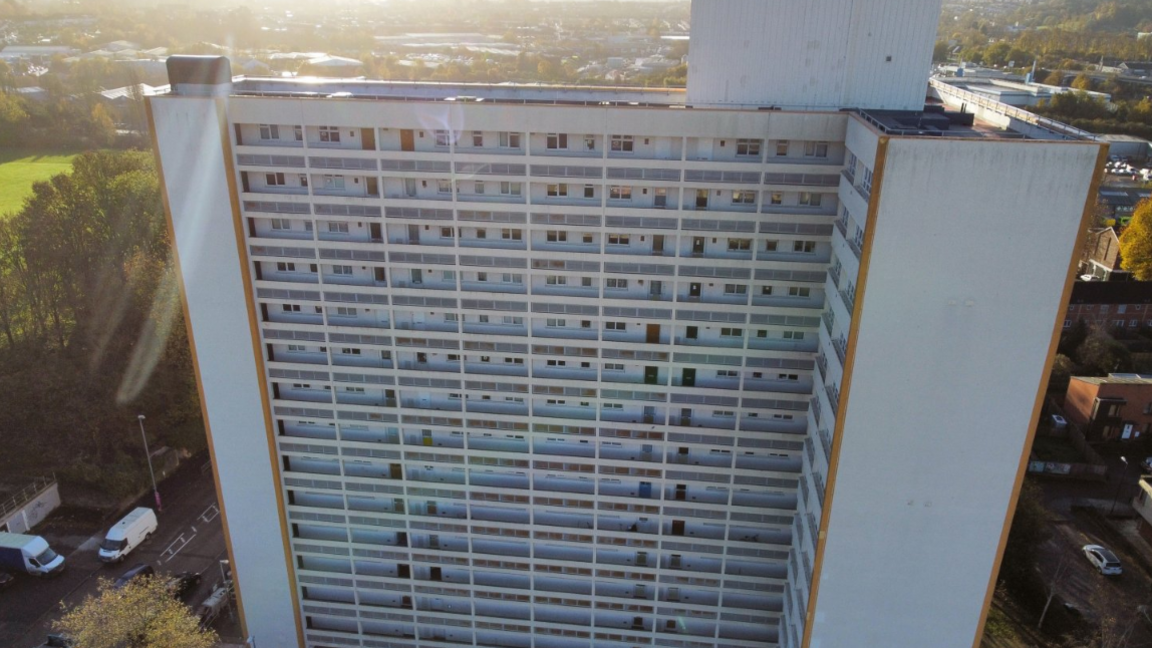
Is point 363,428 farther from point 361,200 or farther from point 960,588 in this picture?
point 960,588

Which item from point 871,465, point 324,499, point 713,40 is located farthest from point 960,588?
point 324,499

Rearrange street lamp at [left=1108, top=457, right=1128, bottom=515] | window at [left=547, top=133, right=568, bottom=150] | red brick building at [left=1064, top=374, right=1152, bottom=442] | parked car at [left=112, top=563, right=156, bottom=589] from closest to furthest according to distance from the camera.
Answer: window at [left=547, top=133, right=568, bottom=150] < parked car at [left=112, top=563, right=156, bottom=589] < street lamp at [left=1108, top=457, right=1128, bottom=515] < red brick building at [left=1064, top=374, right=1152, bottom=442]

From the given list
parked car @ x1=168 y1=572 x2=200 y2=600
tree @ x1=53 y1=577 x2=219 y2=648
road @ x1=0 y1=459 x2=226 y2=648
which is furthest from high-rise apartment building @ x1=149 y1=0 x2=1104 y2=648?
road @ x1=0 y1=459 x2=226 y2=648

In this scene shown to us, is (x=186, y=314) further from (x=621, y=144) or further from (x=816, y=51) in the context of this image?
(x=816, y=51)

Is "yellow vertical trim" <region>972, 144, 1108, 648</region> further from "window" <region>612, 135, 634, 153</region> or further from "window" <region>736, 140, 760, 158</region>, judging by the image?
"window" <region>612, 135, 634, 153</region>

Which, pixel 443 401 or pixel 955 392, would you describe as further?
pixel 443 401

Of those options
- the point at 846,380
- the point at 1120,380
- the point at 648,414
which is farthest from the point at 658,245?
the point at 1120,380
